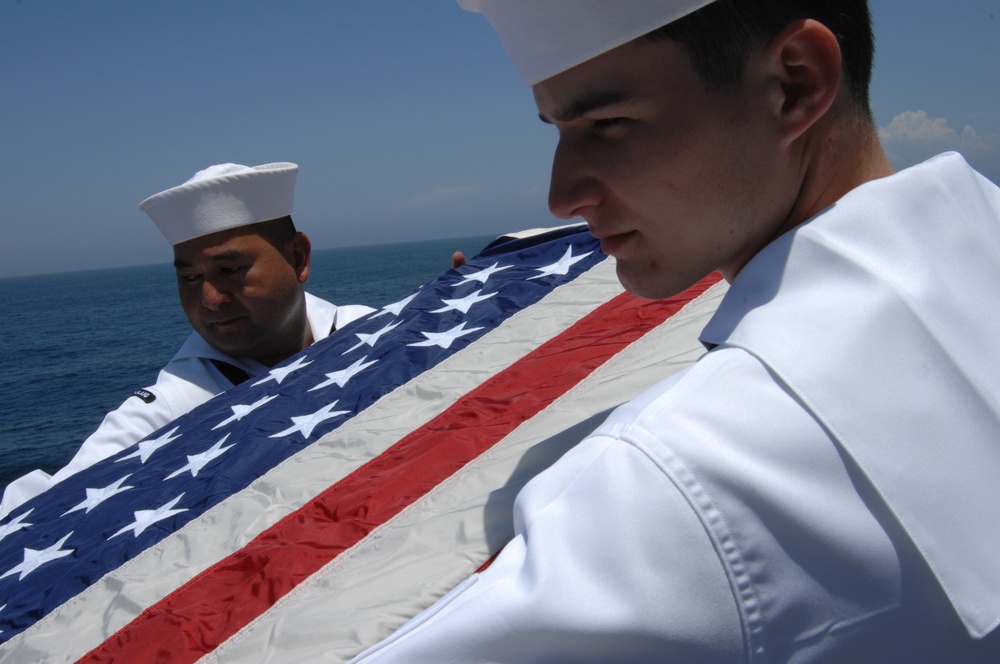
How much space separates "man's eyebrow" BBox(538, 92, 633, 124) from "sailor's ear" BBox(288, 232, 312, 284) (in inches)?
120

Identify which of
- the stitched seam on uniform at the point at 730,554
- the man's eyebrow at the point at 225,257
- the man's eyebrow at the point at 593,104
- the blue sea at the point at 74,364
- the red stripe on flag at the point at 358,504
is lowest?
the blue sea at the point at 74,364

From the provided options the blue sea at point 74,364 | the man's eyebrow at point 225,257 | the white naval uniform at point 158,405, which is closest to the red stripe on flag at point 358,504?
the white naval uniform at point 158,405

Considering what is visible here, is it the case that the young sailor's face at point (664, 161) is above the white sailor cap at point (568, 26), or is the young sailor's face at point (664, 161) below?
below

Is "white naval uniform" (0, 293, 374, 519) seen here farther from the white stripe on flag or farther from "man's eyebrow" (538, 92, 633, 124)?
"man's eyebrow" (538, 92, 633, 124)

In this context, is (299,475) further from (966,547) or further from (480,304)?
(966,547)

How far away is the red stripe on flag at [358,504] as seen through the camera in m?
1.39

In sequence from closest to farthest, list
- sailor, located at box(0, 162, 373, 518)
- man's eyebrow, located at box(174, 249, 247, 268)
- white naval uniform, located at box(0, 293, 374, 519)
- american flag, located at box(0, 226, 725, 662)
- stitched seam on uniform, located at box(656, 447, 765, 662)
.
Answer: stitched seam on uniform, located at box(656, 447, 765, 662) → american flag, located at box(0, 226, 725, 662) → white naval uniform, located at box(0, 293, 374, 519) → sailor, located at box(0, 162, 373, 518) → man's eyebrow, located at box(174, 249, 247, 268)

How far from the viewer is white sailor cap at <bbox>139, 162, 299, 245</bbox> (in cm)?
356

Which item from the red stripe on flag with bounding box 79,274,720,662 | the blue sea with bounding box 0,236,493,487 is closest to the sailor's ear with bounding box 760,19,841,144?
the red stripe on flag with bounding box 79,274,720,662

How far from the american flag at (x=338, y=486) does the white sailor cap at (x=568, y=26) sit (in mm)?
646

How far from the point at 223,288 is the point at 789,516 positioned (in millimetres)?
3209

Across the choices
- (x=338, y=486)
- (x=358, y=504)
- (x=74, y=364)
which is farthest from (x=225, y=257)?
(x=74, y=364)

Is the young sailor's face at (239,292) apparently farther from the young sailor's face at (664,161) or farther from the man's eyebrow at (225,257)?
the young sailor's face at (664,161)

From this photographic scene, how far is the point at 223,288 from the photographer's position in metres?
3.48
